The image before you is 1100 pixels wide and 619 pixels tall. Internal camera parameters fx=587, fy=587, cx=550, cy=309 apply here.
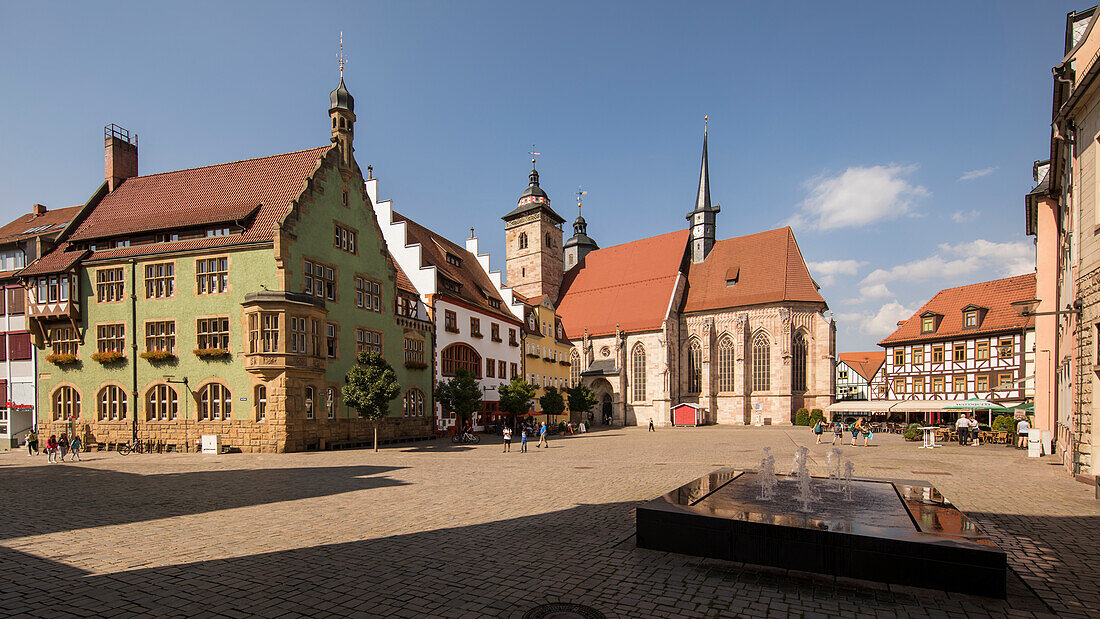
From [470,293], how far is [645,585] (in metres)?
34.3

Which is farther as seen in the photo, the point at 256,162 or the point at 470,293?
the point at 470,293

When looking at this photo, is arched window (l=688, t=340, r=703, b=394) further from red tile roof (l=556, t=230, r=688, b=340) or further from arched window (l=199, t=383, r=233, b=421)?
arched window (l=199, t=383, r=233, b=421)

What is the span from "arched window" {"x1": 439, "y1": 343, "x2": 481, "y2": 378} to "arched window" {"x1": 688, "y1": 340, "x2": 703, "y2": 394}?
31357 mm

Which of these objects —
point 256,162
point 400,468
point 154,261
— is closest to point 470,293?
point 256,162

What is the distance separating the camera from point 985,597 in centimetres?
645

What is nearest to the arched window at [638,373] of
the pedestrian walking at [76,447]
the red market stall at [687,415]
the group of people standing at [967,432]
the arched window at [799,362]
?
the red market stall at [687,415]

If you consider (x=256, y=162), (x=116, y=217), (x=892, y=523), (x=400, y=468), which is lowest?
(x=400, y=468)

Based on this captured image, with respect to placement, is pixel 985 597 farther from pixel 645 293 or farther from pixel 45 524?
pixel 645 293

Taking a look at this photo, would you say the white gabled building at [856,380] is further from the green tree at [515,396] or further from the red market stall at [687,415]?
the green tree at [515,396]

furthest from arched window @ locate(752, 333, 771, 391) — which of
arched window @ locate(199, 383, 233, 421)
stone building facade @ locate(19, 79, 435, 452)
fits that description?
arched window @ locate(199, 383, 233, 421)

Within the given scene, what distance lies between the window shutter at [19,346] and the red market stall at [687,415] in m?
48.3

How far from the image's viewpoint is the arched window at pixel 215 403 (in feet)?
83.7

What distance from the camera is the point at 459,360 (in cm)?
3691

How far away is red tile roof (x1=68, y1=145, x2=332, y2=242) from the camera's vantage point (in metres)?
26.7
